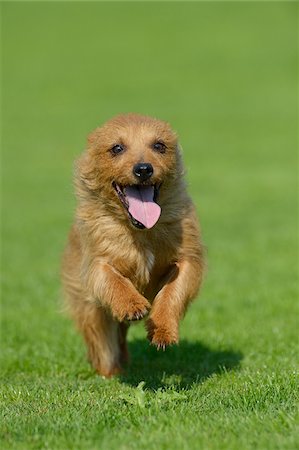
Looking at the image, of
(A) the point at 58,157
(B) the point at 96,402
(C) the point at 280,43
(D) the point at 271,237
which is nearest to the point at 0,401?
(B) the point at 96,402

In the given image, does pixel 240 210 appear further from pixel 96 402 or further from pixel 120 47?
pixel 120 47

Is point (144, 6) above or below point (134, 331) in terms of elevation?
above

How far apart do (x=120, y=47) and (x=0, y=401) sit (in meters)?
38.6

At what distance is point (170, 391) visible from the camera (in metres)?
5.59

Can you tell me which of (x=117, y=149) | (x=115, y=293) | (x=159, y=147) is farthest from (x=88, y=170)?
(x=115, y=293)

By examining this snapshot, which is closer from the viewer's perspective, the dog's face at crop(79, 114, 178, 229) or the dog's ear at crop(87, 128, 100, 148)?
the dog's face at crop(79, 114, 178, 229)

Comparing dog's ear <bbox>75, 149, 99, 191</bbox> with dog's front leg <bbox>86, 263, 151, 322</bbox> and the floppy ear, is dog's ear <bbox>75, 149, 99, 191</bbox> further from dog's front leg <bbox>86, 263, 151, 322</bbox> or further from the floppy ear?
dog's front leg <bbox>86, 263, 151, 322</bbox>

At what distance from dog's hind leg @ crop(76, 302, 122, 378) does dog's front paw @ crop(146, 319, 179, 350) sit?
123 cm

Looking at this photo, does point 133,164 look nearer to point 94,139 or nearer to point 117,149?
point 117,149

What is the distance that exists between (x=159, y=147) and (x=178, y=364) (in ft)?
6.44

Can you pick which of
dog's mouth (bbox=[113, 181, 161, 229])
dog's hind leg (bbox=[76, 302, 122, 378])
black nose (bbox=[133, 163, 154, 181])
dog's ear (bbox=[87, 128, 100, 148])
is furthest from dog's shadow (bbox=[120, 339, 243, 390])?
dog's ear (bbox=[87, 128, 100, 148])

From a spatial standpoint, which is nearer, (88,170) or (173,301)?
(173,301)

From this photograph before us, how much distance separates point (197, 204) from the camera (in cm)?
1773

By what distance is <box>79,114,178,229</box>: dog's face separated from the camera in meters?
5.96
